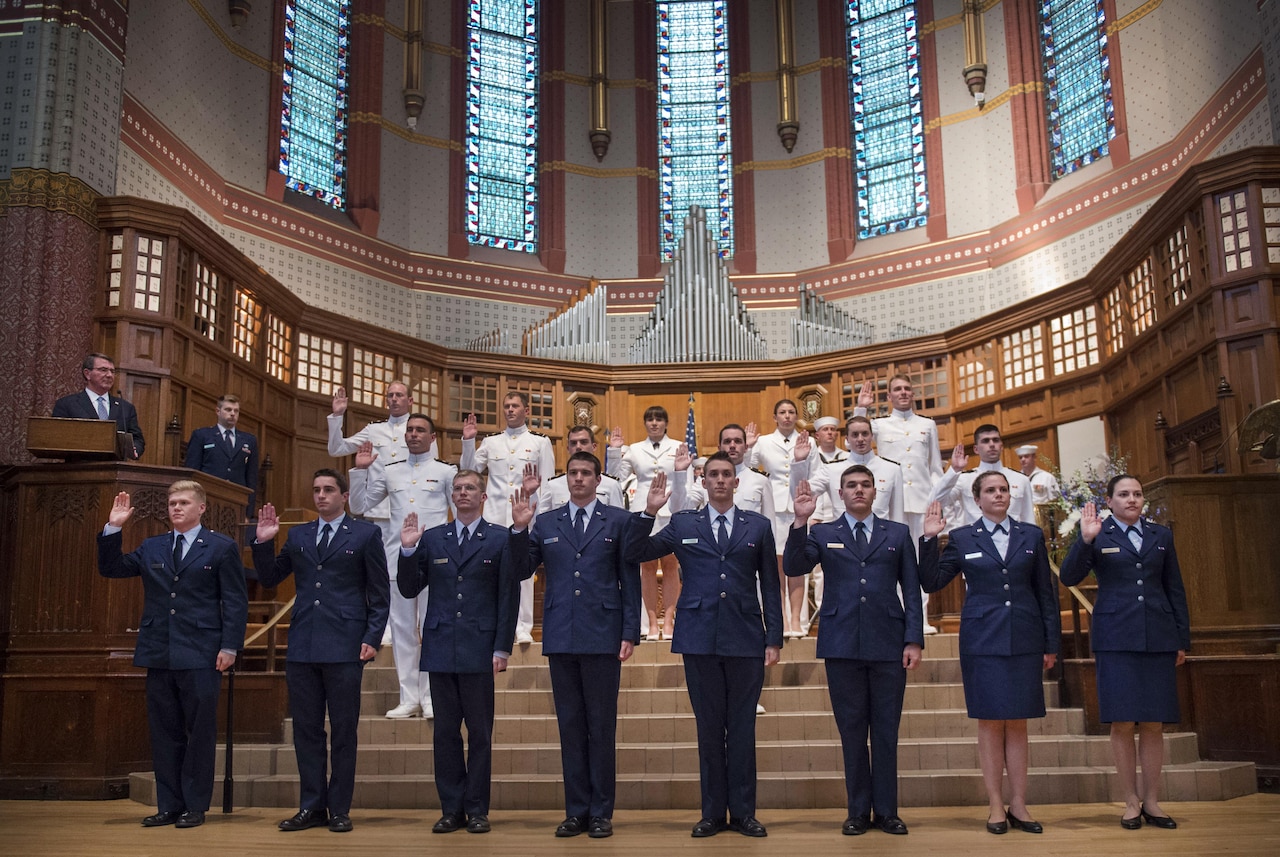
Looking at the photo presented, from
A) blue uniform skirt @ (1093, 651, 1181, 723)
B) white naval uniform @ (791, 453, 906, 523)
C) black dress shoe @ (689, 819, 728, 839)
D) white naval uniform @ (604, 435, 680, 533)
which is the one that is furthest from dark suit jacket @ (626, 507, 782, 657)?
white naval uniform @ (604, 435, 680, 533)

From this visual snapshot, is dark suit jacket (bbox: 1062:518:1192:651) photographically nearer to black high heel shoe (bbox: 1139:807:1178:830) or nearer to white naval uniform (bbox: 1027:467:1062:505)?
black high heel shoe (bbox: 1139:807:1178:830)

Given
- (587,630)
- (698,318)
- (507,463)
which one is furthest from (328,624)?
(698,318)

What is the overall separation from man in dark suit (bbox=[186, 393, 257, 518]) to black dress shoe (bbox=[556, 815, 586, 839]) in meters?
4.75

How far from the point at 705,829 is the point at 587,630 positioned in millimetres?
899

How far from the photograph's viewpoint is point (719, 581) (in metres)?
5.11

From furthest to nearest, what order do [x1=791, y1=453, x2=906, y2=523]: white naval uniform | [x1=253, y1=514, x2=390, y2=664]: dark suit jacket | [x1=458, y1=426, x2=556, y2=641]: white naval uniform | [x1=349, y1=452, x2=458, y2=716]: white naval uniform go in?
[x1=458, y1=426, x2=556, y2=641]: white naval uniform < [x1=791, y1=453, x2=906, y2=523]: white naval uniform < [x1=349, y1=452, x2=458, y2=716]: white naval uniform < [x1=253, y1=514, x2=390, y2=664]: dark suit jacket

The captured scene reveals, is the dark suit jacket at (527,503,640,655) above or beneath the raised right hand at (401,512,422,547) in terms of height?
beneath

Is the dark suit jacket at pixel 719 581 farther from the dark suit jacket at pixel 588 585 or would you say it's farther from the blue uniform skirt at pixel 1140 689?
the blue uniform skirt at pixel 1140 689

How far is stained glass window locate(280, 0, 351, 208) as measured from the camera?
14172 millimetres

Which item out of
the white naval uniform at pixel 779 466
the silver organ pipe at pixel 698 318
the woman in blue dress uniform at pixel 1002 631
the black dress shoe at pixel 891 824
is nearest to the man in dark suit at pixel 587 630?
the black dress shoe at pixel 891 824

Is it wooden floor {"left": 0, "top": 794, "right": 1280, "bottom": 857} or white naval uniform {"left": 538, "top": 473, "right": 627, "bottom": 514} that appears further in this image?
white naval uniform {"left": 538, "top": 473, "right": 627, "bottom": 514}

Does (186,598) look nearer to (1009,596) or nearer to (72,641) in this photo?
(72,641)

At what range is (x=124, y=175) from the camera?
1066 cm

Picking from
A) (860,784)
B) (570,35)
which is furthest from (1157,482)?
(570,35)
